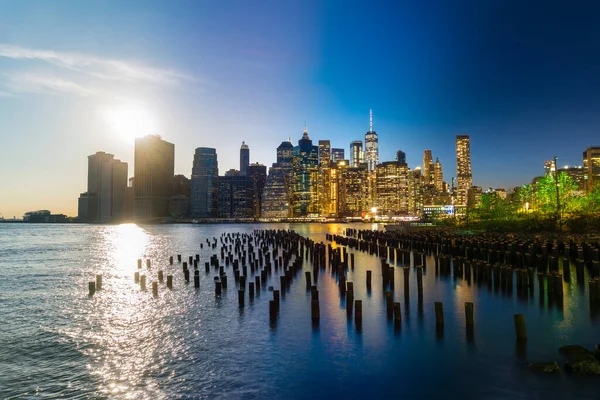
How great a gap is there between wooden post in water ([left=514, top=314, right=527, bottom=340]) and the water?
1.19 feet

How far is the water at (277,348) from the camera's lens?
1154 centimetres

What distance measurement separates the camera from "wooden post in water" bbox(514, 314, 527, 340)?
48.1 feet

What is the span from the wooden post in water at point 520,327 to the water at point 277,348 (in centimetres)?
36

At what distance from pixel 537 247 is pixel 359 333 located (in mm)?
25796

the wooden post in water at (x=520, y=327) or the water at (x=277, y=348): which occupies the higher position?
the wooden post in water at (x=520, y=327)

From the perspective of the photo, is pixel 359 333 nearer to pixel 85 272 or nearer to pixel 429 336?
pixel 429 336

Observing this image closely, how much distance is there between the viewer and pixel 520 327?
14758mm

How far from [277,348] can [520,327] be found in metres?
9.27

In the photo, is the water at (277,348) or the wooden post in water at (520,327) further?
the wooden post in water at (520,327)

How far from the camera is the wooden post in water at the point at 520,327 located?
1467 cm

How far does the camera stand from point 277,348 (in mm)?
14992

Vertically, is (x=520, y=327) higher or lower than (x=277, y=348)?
higher

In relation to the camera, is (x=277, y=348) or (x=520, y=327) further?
(x=277, y=348)

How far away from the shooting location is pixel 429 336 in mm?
15797
